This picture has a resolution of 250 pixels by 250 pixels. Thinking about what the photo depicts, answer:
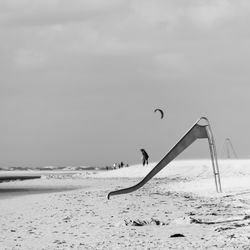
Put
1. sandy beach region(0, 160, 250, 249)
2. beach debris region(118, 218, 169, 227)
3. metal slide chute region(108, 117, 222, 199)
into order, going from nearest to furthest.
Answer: sandy beach region(0, 160, 250, 249)
beach debris region(118, 218, 169, 227)
metal slide chute region(108, 117, 222, 199)

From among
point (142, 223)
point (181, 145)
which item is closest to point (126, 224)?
point (142, 223)

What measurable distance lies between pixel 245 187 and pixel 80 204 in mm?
9633

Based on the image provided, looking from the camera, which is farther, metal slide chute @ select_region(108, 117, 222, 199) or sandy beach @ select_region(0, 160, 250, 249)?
metal slide chute @ select_region(108, 117, 222, 199)

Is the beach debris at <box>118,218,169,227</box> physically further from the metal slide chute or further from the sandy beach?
the metal slide chute

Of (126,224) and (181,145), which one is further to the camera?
(181,145)

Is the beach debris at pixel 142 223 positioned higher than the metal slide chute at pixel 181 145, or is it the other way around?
the metal slide chute at pixel 181 145

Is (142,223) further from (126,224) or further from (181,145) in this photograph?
(181,145)

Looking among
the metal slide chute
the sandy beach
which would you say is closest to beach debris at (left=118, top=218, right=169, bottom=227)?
the sandy beach

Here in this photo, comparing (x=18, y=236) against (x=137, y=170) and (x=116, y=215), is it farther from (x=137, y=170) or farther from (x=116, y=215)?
(x=137, y=170)

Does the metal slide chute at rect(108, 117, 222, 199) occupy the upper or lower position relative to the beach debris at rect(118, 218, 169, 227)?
upper

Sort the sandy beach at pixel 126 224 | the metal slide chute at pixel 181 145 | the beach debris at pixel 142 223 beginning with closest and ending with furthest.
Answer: the sandy beach at pixel 126 224 < the beach debris at pixel 142 223 < the metal slide chute at pixel 181 145

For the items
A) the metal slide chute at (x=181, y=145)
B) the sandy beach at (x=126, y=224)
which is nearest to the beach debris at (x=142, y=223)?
the sandy beach at (x=126, y=224)

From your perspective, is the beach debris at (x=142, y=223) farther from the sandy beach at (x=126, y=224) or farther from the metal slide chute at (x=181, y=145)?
the metal slide chute at (x=181, y=145)

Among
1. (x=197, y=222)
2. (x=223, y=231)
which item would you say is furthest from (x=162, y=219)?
(x=223, y=231)
